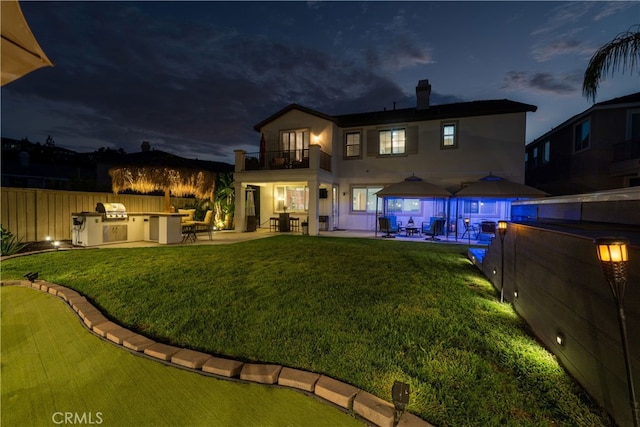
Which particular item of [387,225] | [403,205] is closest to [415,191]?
[387,225]

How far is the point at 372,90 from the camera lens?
24.0 meters

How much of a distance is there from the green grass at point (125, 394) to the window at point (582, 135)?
65.4 ft

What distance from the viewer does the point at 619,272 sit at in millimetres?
1574

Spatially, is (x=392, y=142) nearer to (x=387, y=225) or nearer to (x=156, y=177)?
(x=387, y=225)

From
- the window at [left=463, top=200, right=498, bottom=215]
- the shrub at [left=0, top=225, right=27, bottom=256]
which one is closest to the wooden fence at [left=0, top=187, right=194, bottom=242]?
the shrub at [left=0, top=225, right=27, bottom=256]

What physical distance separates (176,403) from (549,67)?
1972 cm

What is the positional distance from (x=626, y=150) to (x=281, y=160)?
1739 centimetres

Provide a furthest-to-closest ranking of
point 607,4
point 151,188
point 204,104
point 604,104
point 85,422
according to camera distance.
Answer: point 204,104, point 604,104, point 151,188, point 607,4, point 85,422

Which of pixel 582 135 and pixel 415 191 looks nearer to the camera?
pixel 415 191

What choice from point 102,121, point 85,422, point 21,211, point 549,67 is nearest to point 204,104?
point 102,121

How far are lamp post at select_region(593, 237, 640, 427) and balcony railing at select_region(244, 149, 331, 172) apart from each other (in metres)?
13.0

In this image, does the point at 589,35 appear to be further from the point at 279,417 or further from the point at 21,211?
the point at 21,211

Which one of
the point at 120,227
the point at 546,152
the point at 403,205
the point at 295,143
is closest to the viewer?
the point at 120,227

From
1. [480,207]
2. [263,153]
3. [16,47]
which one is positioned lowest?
[480,207]
